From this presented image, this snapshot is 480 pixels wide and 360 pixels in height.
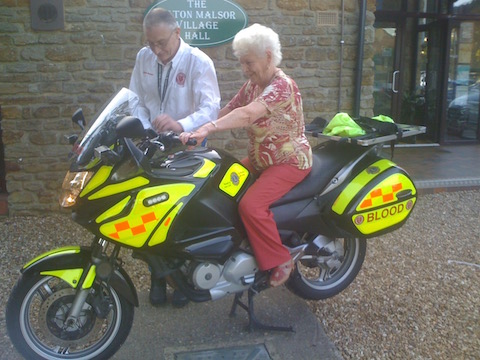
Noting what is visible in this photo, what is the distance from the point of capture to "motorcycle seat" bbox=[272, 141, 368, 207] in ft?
10.8

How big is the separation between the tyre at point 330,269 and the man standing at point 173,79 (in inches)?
30.8

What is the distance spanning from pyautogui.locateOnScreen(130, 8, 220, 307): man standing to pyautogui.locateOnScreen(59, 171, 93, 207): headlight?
704mm

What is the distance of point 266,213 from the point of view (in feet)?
10.1

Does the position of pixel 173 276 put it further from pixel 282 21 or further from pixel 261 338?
pixel 282 21

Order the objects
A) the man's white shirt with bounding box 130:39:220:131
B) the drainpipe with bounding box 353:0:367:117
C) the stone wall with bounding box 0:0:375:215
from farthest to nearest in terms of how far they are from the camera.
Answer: the drainpipe with bounding box 353:0:367:117, the stone wall with bounding box 0:0:375:215, the man's white shirt with bounding box 130:39:220:131

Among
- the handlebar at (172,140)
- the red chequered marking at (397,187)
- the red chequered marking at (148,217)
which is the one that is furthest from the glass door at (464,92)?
the red chequered marking at (148,217)

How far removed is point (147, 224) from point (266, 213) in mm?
684

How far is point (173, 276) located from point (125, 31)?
380cm

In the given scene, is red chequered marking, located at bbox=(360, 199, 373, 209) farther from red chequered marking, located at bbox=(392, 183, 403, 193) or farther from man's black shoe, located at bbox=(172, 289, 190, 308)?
man's black shoe, located at bbox=(172, 289, 190, 308)

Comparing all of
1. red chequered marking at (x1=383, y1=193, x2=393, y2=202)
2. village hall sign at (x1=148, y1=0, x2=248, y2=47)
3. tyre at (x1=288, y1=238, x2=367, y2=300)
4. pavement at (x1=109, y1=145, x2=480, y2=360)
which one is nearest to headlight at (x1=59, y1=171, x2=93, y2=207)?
pavement at (x1=109, y1=145, x2=480, y2=360)

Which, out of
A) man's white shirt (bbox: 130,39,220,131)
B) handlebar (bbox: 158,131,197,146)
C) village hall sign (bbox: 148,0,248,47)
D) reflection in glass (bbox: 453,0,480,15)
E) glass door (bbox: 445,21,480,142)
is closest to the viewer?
handlebar (bbox: 158,131,197,146)

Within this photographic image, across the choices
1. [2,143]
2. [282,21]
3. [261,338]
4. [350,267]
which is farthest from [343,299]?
[2,143]

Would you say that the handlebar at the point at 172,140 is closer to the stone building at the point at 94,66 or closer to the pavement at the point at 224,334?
the pavement at the point at 224,334

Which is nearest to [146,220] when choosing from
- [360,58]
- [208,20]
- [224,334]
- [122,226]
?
[122,226]
